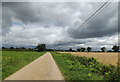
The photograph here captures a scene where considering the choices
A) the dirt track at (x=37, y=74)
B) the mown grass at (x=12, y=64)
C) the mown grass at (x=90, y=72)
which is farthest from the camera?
the mown grass at (x=12, y=64)

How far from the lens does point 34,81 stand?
6.45 metres

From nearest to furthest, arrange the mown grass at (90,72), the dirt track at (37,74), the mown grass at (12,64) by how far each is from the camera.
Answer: the mown grass at (90,72) → the dirt track at (37,74) → the mown grass at (12,64)

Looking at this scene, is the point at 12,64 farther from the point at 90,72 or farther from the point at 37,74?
the point at 90,72

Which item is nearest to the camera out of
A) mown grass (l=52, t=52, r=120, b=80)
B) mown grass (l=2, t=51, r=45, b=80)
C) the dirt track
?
mown grass (l=52, t=52, r=120, b=80)

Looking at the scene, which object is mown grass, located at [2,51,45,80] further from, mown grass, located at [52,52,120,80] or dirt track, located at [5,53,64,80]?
mown grass, located at [52,52,120,80]

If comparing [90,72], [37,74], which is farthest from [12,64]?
[90,72]

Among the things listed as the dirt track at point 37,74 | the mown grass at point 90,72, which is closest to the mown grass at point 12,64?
the dirt track at point 37,74

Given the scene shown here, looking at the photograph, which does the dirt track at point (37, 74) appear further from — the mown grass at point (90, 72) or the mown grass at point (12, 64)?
the mown grass at point (90, 72)

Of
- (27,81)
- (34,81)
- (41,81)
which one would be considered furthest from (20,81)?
(41,81)

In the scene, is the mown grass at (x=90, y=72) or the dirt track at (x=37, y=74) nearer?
the mown grass at (x=90, y=72)

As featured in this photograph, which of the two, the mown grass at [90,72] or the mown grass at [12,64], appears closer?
the mown grass at [90,72]

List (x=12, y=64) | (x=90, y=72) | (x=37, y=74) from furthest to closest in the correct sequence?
1. (x=12, y=64)
2. (x=90, y=72)
3. (x=37, y=74)

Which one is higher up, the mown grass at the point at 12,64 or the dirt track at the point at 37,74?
the mown grass at the point at 12,64

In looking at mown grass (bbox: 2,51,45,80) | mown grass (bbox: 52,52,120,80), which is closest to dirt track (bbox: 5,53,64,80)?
mown grass (bbox: 2,51,45,80)
